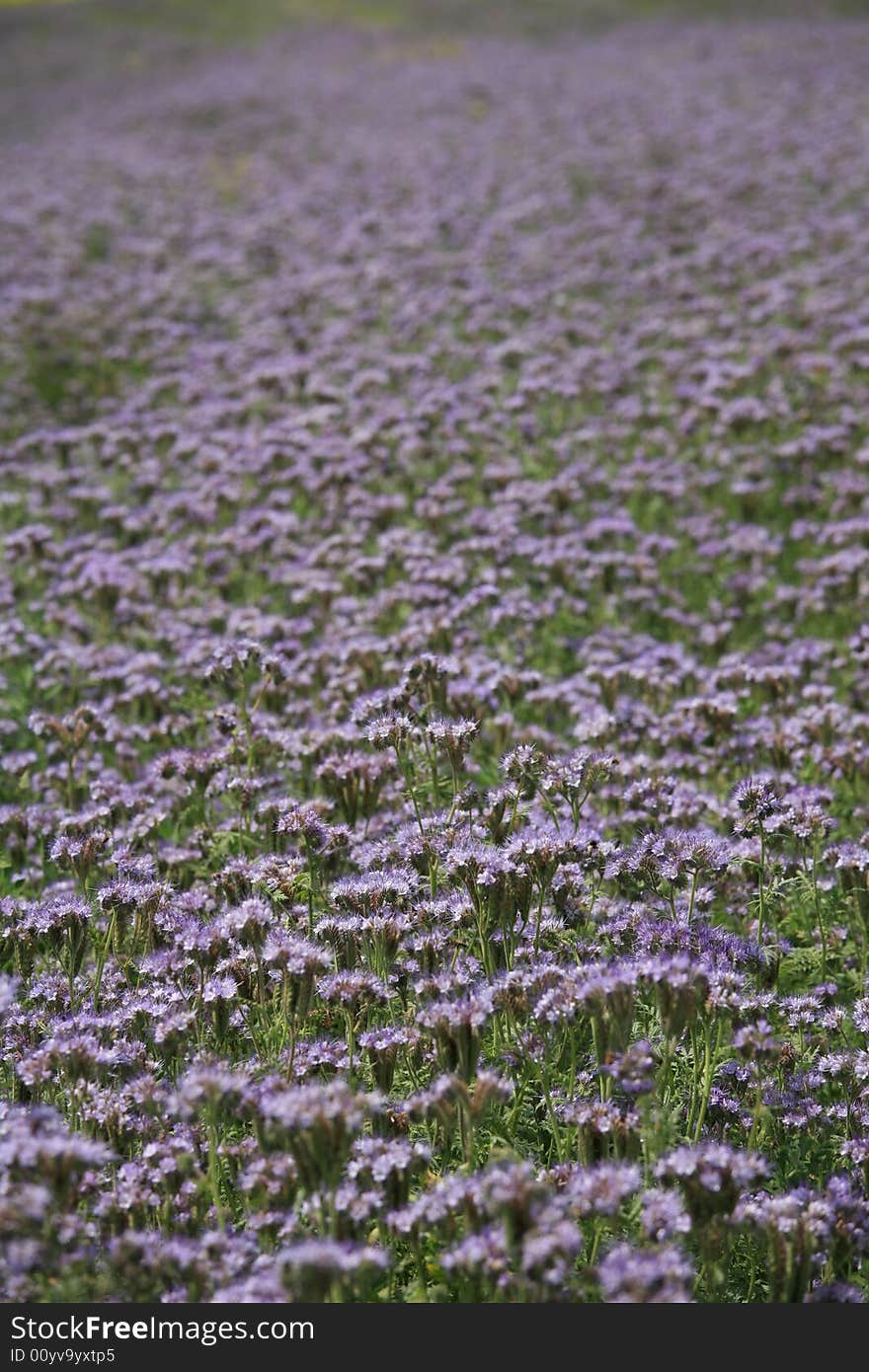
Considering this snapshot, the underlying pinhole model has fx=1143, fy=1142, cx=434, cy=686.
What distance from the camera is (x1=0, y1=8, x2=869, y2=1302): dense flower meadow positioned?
4.13 meters

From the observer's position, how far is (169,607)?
977 centimetres

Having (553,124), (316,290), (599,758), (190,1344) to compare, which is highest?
(553,124)

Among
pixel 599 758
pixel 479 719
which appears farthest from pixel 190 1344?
pixel 479 719

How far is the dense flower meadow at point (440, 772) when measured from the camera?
163 inches

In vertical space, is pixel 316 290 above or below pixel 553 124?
below

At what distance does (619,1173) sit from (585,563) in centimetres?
684

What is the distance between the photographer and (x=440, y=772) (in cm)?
709

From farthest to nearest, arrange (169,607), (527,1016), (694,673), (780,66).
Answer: (780,66) < (169,607) < (694,673) < (527,1016)

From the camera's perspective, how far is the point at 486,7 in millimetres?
63062

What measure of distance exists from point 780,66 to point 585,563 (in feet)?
107

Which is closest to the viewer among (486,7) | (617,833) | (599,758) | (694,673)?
(599,758)

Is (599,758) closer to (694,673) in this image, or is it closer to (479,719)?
(479,719)

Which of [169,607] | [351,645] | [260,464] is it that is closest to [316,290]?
[260,464]

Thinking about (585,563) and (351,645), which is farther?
(585,563)
